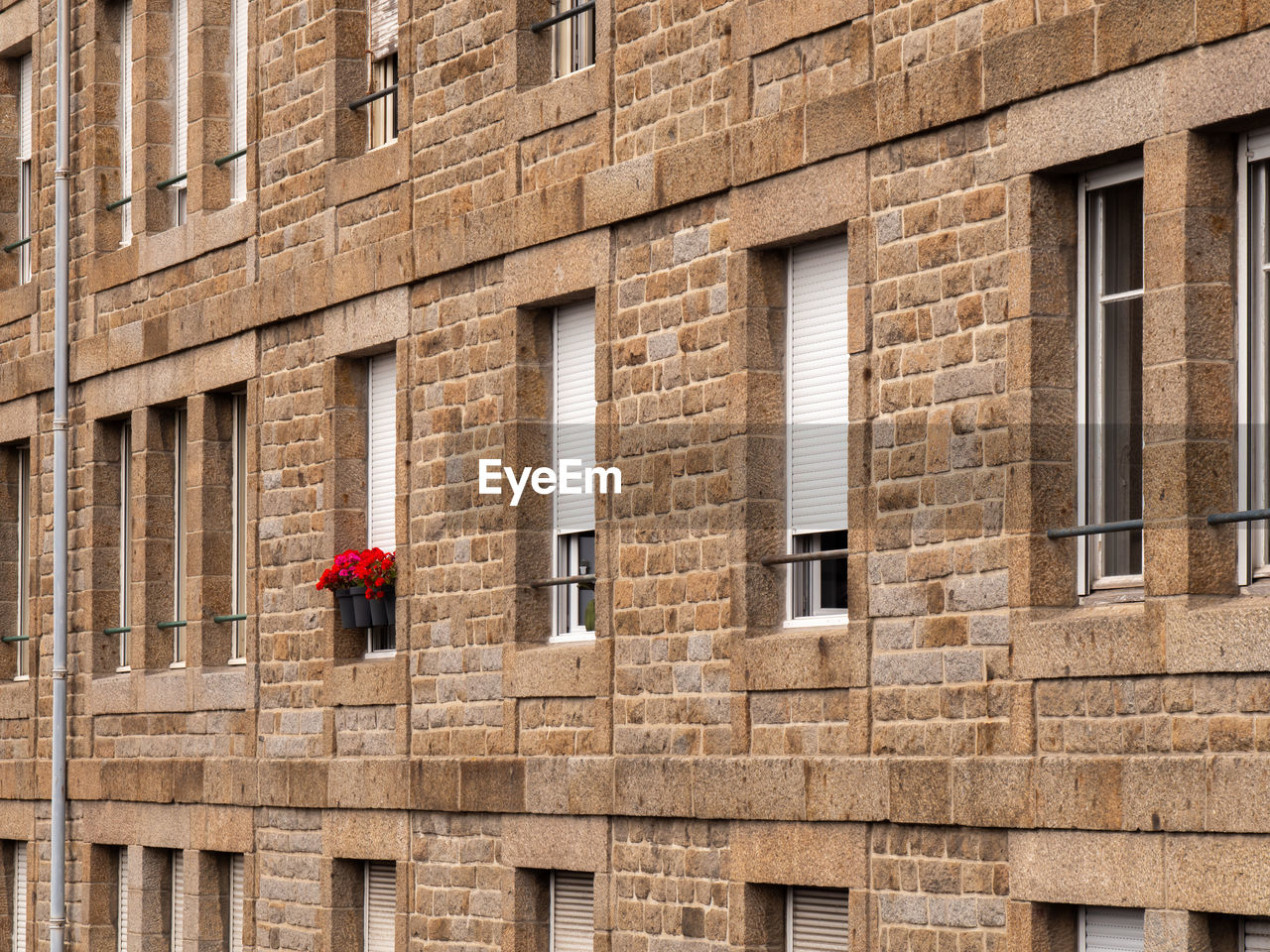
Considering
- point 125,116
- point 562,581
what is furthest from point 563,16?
point 125,116

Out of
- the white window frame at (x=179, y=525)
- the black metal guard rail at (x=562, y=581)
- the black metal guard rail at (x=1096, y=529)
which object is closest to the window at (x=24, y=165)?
the white window frame at (x=179, y=525)

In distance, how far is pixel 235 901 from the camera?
1959 cm

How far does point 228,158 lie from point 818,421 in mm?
7753

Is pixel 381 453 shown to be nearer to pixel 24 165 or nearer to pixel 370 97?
pixel 370 97

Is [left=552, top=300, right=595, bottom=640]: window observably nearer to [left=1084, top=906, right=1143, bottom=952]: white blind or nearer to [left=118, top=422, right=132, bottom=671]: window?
[left=1084, top=906, right=1143, bottom=952]: white blind

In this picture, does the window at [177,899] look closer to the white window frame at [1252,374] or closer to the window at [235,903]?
the window at [235,903]

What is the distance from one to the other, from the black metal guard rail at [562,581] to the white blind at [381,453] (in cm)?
204

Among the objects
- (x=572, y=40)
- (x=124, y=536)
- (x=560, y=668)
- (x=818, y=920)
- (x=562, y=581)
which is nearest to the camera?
(x=818, y=920)

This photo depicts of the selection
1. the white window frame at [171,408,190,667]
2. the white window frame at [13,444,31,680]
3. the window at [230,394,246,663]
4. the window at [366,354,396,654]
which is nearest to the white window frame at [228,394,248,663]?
the window at [230,394,246,663]

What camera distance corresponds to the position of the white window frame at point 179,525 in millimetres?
20656

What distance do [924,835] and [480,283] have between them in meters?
5.45

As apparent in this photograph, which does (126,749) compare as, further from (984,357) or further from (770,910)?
(984,357)

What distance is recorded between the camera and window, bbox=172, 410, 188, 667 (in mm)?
20656

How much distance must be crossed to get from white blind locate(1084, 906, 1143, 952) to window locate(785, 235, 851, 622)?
2.55m
